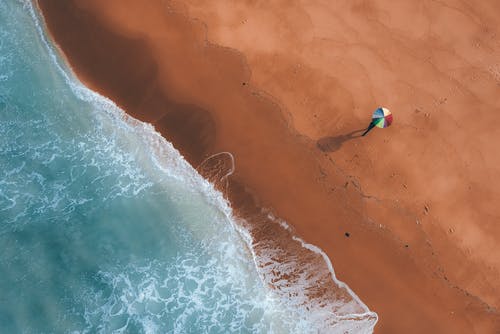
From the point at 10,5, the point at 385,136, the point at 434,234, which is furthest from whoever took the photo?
the point at 10,5

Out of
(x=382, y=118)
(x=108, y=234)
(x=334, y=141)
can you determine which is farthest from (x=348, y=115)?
(x=108, y=234)

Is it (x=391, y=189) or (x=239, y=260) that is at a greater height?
(x=391, y=189)

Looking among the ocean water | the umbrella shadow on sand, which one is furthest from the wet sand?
the ocean water

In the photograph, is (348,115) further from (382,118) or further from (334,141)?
(382,118)

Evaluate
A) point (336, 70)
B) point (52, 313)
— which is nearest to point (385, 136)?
point (336, 70)

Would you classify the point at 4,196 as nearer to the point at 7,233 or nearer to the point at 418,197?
the point at 7,233

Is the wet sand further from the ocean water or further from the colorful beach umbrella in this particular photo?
the colorful beach umbrella
